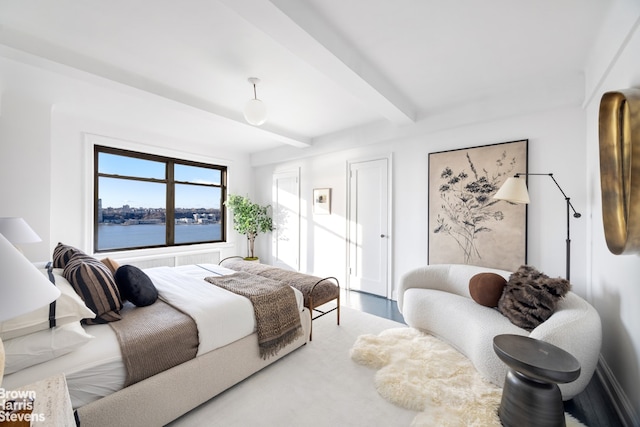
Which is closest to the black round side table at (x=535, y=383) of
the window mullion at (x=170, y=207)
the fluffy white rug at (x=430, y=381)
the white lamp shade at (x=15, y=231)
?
the fluffy white rug at (x=430, y=381)

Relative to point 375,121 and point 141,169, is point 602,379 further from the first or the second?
point 141,169

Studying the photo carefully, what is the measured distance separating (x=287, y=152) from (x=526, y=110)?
3.70 metres

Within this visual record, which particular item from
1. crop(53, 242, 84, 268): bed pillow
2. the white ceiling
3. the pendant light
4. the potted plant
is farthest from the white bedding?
the potted plant

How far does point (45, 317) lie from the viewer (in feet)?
4.62

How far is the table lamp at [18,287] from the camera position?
2.19 ft

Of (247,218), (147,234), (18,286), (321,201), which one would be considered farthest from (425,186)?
(147,234)

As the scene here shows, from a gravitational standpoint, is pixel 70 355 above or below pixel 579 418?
above

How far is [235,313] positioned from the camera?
204cm

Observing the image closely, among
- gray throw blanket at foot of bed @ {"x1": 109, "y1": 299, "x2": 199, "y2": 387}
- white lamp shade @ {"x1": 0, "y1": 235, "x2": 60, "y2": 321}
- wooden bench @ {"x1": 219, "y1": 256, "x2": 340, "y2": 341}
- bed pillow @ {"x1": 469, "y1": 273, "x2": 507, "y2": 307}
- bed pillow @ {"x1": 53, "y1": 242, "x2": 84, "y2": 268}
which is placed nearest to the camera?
white lamp shade @ {"x1": 0, "y1": 235, "x2": 60, "y2": 321}

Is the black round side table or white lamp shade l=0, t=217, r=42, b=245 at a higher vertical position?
white lamp shade l=0, t=217, r=42, b=245

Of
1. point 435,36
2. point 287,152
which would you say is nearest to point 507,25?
point 435,36

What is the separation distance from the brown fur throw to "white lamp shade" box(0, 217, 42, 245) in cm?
437

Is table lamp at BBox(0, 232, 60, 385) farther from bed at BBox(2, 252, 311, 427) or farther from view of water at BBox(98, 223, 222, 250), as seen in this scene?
view of water at BBox(98, 223, 222, 250)

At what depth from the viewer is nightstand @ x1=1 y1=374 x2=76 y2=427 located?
0.85 m
